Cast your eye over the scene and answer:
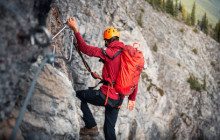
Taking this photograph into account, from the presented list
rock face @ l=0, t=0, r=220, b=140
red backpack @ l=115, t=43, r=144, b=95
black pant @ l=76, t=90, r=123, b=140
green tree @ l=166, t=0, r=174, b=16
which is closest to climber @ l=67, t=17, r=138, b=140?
black pant @ l=76, t=90, r=123, b=140

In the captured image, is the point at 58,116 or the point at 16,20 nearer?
the point at 16,20

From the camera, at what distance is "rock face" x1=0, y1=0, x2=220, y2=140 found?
2857mm

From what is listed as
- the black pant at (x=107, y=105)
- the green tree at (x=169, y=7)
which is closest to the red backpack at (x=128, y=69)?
the black pant at (x=107, y=105)

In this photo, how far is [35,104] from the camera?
10.3 feet

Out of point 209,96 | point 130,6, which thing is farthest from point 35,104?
point 209,96

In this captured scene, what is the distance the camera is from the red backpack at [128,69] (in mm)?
3973

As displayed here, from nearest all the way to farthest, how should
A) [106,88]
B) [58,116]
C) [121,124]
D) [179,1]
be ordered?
→ [58,116] < [106,88] < [121,124] < [179,1]

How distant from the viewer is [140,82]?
1454 centimetres

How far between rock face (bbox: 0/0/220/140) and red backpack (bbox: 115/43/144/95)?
1.35 m

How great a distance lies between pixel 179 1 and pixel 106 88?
57.3 metres

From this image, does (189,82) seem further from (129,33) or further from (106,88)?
(106,88)

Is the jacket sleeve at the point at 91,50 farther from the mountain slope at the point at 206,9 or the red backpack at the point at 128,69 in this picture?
the mountain slope at the point at 206,9

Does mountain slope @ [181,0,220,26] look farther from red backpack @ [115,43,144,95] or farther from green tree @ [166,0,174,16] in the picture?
red backpack @ [115,43,144,95]

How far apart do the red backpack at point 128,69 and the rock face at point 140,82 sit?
135 cm
